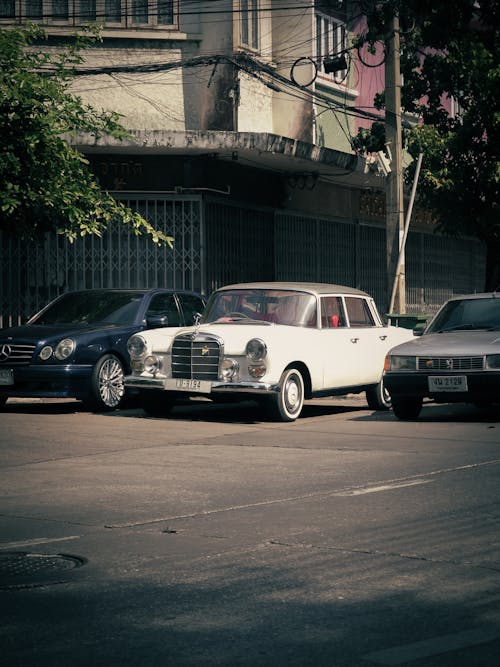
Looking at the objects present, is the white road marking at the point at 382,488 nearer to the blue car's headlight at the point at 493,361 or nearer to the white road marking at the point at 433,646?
the white road marking at the point at 433,646

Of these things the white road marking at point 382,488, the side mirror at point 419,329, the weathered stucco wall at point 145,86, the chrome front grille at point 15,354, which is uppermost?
the weathered stucco wall at point 145,86

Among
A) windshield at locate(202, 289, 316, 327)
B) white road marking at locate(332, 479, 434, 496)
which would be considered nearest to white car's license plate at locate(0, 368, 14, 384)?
windshield at locate(202, 289, 316, 327)

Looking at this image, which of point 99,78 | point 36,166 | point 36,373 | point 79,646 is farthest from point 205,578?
point 99,78

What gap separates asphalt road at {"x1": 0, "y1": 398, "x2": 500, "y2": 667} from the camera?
5.09 m

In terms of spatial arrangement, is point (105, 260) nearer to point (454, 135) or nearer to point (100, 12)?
point (100, 12)

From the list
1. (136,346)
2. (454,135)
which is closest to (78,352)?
(136,346)

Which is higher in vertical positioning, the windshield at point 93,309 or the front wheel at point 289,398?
the windshield at point 93,309

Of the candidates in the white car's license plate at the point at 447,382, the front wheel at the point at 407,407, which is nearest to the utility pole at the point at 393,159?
the front wheel at the point at 407,407

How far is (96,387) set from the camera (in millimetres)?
16359

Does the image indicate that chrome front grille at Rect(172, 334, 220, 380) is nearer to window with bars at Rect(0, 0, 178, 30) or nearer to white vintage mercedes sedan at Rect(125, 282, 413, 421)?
white vintage mercedes sedan at Rect(125, 282, 413, 421)

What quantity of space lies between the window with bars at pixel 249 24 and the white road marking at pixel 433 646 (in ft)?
65.2

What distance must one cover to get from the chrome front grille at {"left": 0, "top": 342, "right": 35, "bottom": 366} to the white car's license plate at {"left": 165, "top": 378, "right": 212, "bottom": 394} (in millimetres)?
2147

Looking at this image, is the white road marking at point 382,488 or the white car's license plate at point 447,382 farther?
the white car's license plate at point 447,382

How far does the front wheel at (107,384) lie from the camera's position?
16.4 meters
